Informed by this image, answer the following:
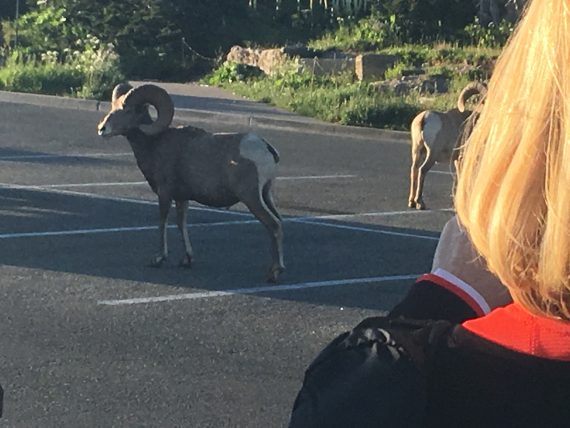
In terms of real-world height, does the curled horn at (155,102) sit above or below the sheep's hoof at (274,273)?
above

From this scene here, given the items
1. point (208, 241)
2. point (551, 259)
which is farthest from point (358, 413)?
point (208, 241)

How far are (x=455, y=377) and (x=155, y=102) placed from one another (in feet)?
28.0

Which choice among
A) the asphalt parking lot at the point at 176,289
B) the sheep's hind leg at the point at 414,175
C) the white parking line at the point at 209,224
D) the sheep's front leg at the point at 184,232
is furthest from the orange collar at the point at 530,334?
the sheep's hind leg at the point at 414,175

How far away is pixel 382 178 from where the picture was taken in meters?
15.3

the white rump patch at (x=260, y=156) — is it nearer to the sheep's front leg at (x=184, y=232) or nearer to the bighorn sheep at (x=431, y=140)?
the sheep's front leg at (x=184, y=232)

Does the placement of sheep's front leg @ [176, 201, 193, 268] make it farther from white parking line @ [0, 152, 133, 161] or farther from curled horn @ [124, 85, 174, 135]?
white parking line @ [0, 152, 133, 161]

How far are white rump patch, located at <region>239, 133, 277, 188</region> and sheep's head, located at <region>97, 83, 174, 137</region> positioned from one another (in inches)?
31.7

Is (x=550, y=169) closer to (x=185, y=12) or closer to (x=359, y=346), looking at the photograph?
(x=359, y=346)

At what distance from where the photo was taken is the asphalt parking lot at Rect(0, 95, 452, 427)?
6254 mm

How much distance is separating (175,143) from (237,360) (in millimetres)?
2985

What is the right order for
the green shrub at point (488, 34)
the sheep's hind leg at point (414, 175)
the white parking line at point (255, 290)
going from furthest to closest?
the green shrub at point (488, 34)
the sheep's hind leg at point (414, 175)
the white parking line at point (255, 290)

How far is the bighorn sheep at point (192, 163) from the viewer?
9148 millimetres

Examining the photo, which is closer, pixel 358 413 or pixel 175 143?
pixel 358 413

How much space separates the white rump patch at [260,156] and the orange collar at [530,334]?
25.1ft
